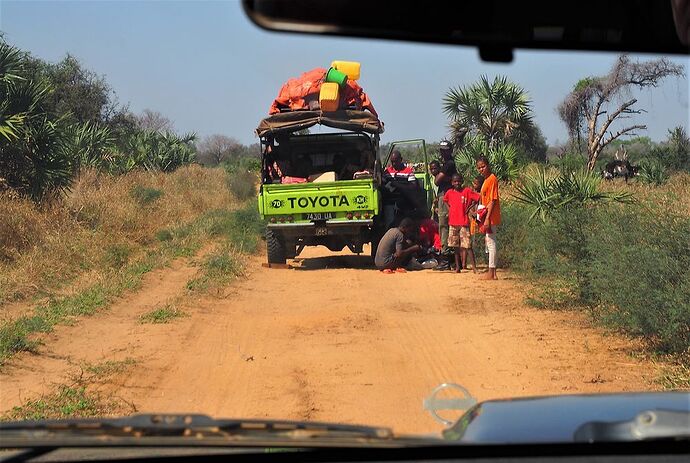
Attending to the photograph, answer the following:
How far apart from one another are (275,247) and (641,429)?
1344cm

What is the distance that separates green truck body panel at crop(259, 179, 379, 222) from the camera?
588 inches

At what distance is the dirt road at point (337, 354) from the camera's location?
21.9 ft

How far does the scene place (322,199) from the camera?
14953 mm

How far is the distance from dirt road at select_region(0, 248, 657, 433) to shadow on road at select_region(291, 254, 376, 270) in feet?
11.8

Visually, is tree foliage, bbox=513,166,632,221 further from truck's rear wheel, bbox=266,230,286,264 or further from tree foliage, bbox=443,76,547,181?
tree foliage, bbox=443,76,547,181

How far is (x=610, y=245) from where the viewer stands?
361 inches

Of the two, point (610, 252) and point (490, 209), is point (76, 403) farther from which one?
point (490, 209)

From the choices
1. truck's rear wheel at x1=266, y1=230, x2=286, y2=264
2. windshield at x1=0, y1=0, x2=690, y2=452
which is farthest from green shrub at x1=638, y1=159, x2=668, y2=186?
truck's rear wheel at x1=266, y1=230, x2=286, y2=264

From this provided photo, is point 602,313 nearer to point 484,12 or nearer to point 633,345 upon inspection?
point 633,345

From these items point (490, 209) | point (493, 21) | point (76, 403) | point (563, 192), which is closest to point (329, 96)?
point (490, 209)

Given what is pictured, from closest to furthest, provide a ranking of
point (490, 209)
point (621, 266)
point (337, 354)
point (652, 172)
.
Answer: point (337, 354) → point (621, 266) → point (490, 209) → point (652, 172)

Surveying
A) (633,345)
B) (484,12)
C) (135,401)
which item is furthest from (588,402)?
(633,345)

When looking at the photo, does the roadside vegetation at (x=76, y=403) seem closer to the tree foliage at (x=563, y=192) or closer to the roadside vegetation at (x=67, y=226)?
the roadside vegetation at (x=67, y=226)

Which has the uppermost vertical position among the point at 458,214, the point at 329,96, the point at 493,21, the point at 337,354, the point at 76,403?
the point at 329,96
